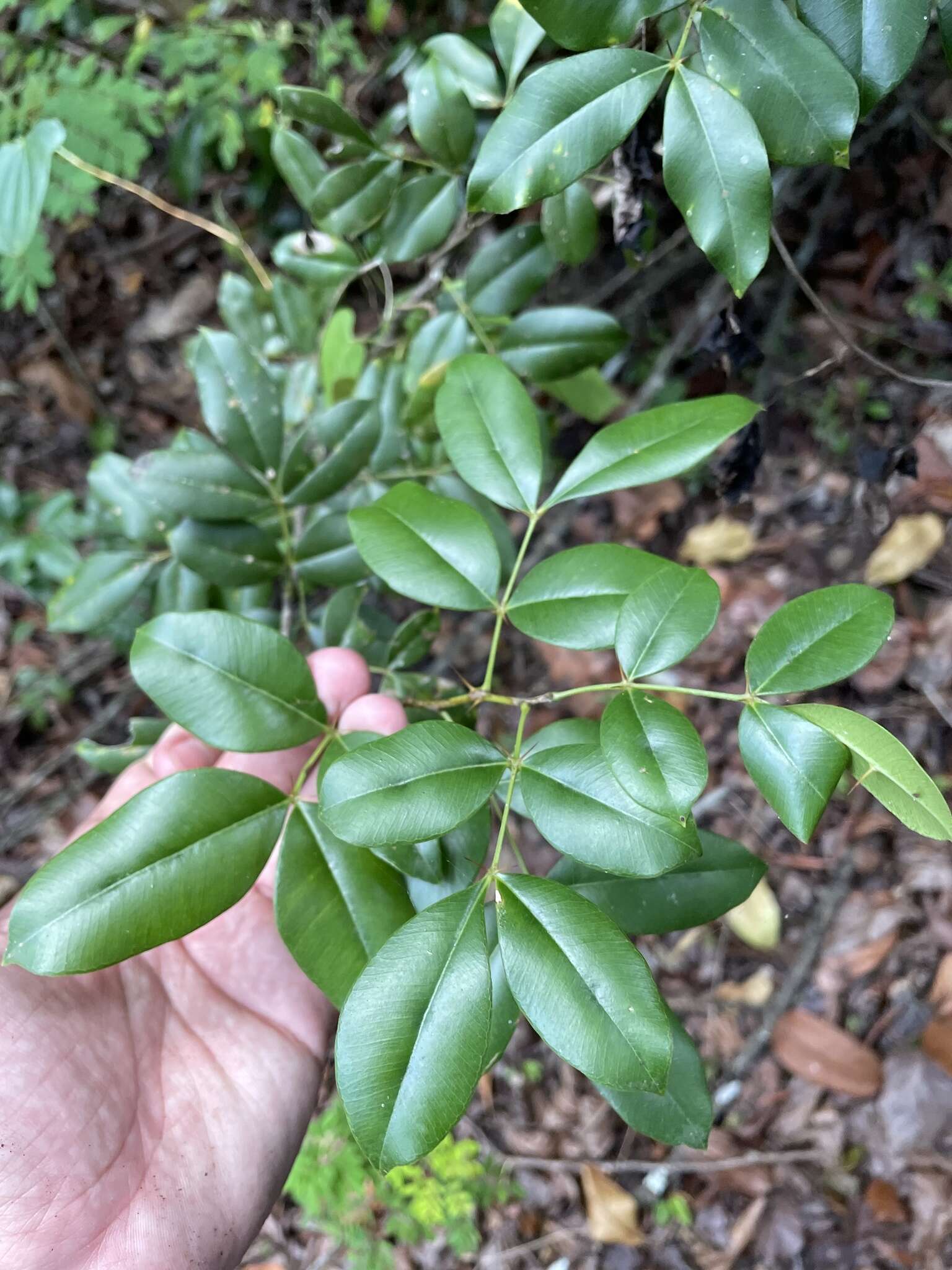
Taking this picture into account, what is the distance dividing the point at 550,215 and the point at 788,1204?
1.93 m

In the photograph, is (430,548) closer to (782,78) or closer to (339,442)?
(339,442)

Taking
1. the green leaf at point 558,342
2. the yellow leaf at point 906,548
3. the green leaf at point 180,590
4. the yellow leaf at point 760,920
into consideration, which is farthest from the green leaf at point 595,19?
the yellow leaf at point 760,920

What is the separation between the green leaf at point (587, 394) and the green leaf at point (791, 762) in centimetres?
99

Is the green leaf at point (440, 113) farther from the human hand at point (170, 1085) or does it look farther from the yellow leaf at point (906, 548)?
the yellow leaf at point (906, 548)

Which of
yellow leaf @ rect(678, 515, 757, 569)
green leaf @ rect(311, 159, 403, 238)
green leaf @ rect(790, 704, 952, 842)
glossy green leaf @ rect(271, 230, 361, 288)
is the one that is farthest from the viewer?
yellow leaf @ rect(678, 515, 757, 569)

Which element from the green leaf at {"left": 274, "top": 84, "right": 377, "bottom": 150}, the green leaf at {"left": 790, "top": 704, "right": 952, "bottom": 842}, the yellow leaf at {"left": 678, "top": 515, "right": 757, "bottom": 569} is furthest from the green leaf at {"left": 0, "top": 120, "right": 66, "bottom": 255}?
the yellow leaf at {"left": 678, "top": 515, "right": 757, "bottom": 569}

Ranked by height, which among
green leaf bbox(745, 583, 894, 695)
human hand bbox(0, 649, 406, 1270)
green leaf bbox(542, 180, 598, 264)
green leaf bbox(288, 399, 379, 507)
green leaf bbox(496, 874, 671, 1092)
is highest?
green leaf bbox(542, 180, 598, 264)

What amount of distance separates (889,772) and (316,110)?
104 centimetres

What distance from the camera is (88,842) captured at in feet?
2.32

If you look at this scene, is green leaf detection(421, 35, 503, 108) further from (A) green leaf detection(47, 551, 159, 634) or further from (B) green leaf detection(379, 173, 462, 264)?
(A) green leaf detection(47, 551, 159, 634)

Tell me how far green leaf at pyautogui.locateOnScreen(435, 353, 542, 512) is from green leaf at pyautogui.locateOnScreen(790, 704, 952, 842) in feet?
1.25

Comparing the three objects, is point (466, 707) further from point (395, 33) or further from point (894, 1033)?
point (395, 33)

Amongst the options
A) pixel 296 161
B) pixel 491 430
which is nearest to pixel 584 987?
pixel 491 430

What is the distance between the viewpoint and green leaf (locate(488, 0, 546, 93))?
3.36 feet
